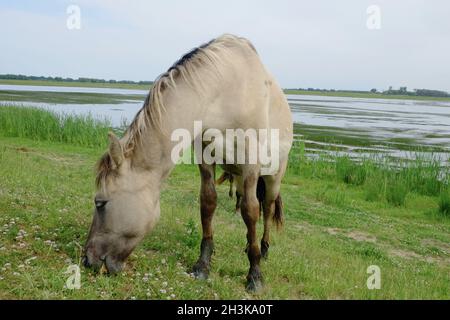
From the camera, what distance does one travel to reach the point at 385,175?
42.8ft

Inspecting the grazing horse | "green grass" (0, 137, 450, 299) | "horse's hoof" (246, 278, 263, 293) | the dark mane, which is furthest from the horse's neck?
"horse's hoof" (246, 278, 263, 293)

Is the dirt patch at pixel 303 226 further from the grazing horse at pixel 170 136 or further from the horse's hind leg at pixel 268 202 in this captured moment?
the grazing horse at pixel 170 136

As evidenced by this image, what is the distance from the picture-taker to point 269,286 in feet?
14.4

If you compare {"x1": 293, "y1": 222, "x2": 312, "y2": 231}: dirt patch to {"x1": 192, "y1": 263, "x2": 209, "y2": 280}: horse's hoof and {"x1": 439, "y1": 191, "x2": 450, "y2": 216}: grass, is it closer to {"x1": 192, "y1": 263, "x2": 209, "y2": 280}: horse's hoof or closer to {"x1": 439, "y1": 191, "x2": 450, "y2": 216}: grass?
{"x1": 192, "y1": 263, "x2": 209, "y2": 280}: horse's hoof

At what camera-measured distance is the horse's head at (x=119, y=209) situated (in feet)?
12.1

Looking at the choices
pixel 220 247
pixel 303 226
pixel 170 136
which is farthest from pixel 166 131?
pixel 303 226

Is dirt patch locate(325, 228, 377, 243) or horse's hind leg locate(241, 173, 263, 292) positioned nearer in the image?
horse's hind leg locate(241, 173, 263, 292)

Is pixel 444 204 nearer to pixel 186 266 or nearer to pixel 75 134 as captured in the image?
pixel 186 266

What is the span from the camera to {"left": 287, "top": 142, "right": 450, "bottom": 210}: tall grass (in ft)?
38.5

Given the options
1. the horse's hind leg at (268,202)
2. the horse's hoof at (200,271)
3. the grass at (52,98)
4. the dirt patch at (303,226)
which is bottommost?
the dirt patch at (303,226)

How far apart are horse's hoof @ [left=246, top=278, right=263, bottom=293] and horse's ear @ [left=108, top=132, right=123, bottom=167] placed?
5.90 feet

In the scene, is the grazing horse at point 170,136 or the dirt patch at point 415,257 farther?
the dirt patch at point 415,257

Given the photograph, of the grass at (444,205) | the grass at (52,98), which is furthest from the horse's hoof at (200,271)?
the grass at (52,98)
